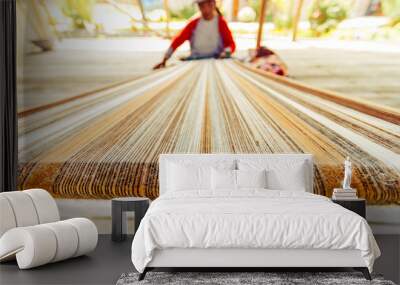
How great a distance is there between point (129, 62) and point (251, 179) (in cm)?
215

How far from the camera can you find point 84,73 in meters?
8.13

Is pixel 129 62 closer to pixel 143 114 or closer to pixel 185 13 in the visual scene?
pixel 143 114

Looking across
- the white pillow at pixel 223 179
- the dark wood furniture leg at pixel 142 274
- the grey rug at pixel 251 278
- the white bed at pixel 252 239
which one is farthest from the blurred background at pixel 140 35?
the dark wood furniture leg at pixel 142 274

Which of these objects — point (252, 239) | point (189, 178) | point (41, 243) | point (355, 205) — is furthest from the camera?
point (189, 178)

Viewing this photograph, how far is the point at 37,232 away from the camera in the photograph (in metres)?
5.70

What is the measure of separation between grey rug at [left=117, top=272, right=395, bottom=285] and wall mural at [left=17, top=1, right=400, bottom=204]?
2.31 meters

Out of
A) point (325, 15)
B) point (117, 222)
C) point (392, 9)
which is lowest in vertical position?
point (117, 222)

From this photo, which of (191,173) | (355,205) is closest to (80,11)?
(191,173)

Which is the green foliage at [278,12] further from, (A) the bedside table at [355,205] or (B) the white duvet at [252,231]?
(B) the white duvet at [252,231]

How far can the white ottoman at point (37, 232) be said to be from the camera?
568 centimetres

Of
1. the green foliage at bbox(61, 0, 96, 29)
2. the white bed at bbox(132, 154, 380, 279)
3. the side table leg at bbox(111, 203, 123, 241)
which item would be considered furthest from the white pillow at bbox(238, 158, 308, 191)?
the green foliage at bbox(61, 0, 96, 29)

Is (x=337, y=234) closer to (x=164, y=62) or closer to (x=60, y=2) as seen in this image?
(x=164, y=62)

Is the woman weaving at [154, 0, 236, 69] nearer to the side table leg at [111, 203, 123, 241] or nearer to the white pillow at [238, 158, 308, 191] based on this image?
the white pillow at [238, 158, 308, 191]

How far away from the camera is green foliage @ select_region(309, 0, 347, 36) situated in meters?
8.07
